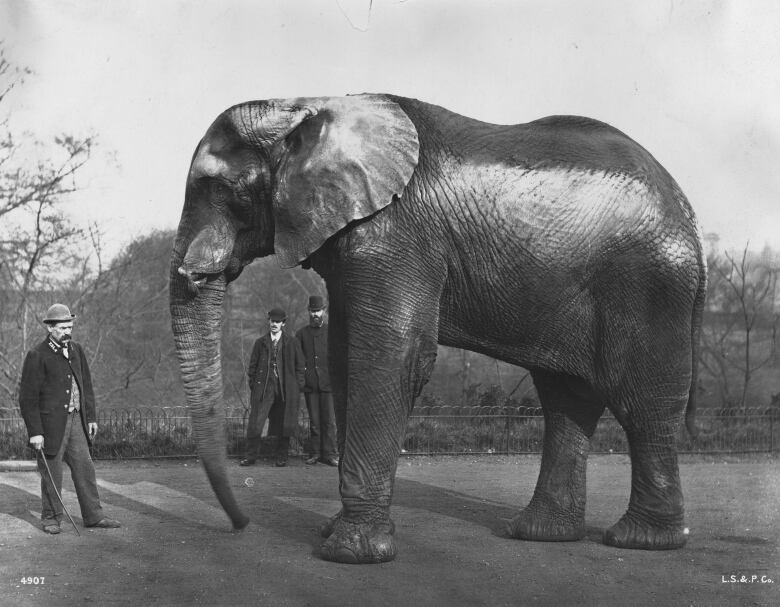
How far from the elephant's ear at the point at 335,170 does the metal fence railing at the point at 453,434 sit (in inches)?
296

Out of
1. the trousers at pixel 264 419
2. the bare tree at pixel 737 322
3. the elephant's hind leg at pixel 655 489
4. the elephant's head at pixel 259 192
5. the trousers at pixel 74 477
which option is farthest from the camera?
the bare tree at pixel 737 322

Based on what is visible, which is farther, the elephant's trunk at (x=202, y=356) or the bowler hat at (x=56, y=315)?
the bowler hat at (x=56, y=315)

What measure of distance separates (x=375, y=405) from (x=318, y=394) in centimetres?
641

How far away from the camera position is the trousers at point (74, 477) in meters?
8.30

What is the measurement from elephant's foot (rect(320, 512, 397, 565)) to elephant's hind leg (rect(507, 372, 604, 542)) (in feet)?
4.60

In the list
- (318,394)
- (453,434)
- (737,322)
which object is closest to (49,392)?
(318,394)

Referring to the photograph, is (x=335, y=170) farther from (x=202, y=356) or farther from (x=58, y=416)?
(x=58, y=416)

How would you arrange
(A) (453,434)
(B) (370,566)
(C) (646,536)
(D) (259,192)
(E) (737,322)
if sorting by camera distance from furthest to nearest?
(E) (737,322), (A) (453,434), (C) (646,536), (D) (259,192), (B) (370,566)

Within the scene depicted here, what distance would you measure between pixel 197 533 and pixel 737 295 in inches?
634

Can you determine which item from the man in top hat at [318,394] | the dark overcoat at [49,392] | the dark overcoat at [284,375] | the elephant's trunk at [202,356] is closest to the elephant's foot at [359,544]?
the elephant's trunk at [202,356]

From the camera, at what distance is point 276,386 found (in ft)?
43.3

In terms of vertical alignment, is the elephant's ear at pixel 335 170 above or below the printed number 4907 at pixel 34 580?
above

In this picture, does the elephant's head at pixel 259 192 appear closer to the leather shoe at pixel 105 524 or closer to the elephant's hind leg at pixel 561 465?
the leather shoe at pixel 105 524

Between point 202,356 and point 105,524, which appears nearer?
point 202,356
